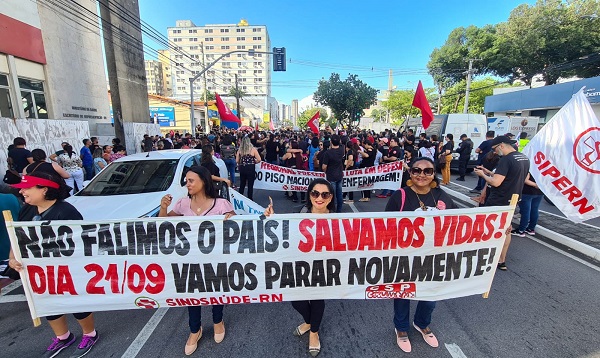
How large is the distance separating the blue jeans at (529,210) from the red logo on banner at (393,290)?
381 cm

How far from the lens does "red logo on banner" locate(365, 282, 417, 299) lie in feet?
8.29

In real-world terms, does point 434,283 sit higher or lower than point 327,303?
higher

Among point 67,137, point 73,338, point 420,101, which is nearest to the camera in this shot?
point 73,338

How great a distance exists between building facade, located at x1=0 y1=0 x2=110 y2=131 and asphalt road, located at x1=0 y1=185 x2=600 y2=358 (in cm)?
1177

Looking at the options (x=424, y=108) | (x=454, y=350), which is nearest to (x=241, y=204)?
(x=454, y=350)

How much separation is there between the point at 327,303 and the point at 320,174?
13.5 feet

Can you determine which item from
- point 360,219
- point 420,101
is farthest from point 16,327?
point 420,101

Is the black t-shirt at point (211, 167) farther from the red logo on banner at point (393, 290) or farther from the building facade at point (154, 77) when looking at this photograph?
the building facade at point (154, 77)

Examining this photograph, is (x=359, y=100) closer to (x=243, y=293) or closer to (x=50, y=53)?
(x=50, y=53)

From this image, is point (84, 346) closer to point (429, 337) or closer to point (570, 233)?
point (429, 337)

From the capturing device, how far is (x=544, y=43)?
26766mm

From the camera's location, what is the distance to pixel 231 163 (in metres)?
7.96

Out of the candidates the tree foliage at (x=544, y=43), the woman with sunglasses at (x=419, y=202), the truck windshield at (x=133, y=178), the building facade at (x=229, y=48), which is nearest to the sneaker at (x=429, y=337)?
the woman with sunglasses at (x=419, y=202)

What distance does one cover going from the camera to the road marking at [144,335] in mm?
2564
